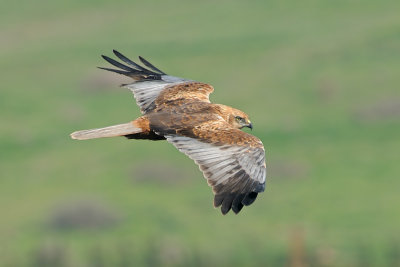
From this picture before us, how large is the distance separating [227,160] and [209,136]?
0.56 metres

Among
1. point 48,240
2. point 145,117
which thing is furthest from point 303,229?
point 145,117

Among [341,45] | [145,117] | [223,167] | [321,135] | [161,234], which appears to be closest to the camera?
[223,167]

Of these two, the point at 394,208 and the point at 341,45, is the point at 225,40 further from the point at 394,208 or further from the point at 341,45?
the point at 394,208

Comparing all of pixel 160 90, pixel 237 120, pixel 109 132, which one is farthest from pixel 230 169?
pixel 160 90

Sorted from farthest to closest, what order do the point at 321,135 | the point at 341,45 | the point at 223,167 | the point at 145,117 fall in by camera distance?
the point at 341,45
the point at 321,135
the point at 145,117
the point at 223,167

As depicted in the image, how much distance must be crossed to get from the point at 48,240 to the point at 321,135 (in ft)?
60.8

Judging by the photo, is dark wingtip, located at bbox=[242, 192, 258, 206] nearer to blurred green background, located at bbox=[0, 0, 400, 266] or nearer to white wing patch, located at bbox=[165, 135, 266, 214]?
white wing patch, located at bbox=[165, 135, 266, 214]

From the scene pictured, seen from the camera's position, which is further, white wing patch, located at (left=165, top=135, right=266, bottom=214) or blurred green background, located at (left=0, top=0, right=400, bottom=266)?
blurred green background, located at (left=0, top=0, right=400, bottom=266)

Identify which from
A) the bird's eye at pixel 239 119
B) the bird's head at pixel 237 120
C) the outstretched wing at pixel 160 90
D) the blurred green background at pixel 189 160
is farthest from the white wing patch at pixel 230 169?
the blurred green background at pixel 189 160

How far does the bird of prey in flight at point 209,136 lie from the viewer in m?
15.2

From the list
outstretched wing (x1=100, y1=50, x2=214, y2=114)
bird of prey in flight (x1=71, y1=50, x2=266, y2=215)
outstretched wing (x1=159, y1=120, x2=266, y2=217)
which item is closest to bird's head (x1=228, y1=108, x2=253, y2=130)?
bird of prey in flight (x1=71, y1=50, x2=266, y2=215)

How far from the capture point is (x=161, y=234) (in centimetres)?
5238

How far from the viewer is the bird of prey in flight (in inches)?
599

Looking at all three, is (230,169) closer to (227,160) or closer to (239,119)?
(227,160)
